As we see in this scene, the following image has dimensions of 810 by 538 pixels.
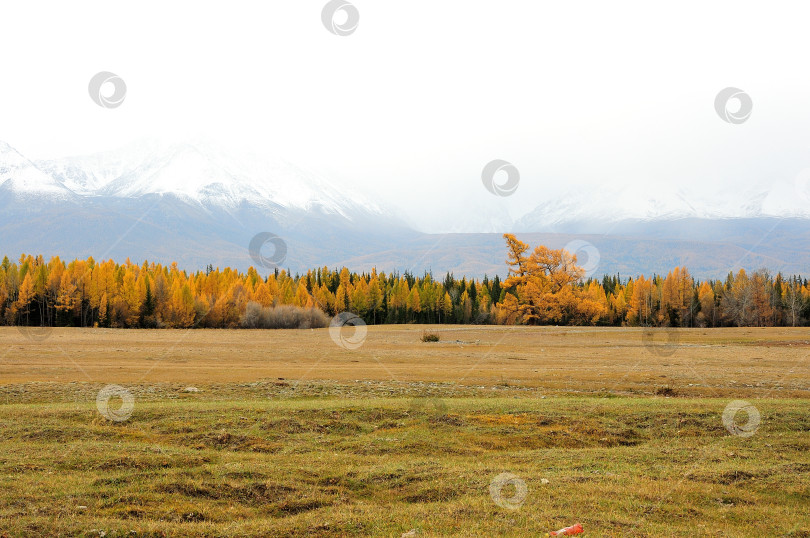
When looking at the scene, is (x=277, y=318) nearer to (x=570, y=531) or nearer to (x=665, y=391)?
(x=665, y=391)

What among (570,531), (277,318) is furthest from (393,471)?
(277,318)

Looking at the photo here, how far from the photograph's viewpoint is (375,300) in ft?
481

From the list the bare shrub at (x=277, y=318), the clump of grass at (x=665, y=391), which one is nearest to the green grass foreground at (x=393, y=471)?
the clump of grass at (x=665, y=391)

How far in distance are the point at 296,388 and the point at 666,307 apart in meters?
119

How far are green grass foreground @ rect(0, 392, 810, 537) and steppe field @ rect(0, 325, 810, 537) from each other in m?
0.06

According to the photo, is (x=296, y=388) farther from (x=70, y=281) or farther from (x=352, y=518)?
(x=70, y=281)

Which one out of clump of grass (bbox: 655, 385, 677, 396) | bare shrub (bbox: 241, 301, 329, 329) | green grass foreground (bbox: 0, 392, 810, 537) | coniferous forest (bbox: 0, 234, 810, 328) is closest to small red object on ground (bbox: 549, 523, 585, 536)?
green grass foreground (bbox: 0, 392, 810, 537)

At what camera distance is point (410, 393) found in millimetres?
28625

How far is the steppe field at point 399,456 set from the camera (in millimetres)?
11562

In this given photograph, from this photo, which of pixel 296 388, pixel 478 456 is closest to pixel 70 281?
pixel 296 388

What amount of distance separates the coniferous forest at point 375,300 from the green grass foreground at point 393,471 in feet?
240

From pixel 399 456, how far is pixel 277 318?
103 meters

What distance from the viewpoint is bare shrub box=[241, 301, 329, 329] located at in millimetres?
115688

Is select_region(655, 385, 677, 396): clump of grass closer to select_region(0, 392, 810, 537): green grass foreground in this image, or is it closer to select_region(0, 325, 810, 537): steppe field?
select_region(0, 325, 810, 537): steppe field
